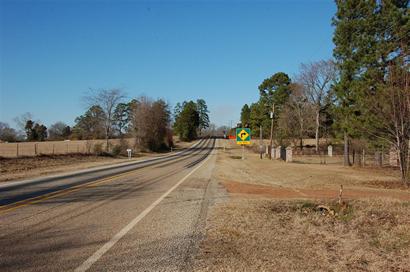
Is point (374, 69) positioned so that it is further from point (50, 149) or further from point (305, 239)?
point (50, 149)

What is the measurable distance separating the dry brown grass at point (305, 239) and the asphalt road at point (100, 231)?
0.48 metres

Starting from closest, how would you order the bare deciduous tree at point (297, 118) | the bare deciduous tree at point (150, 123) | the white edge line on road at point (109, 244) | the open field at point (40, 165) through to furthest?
the white edge line on road at point (109, 244) < the open field at point (40, 165) < the bare deciduous tree at point (297, 118) < the bare deciduous tree at point (150, 123)

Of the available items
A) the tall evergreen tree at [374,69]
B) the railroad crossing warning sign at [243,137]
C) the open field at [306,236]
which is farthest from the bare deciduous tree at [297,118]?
the open field at [306,236]

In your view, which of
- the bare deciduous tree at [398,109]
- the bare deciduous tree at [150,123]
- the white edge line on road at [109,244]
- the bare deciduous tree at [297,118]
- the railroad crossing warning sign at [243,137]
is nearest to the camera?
the white edge line on road at [109,244]

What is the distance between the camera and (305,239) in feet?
18.9

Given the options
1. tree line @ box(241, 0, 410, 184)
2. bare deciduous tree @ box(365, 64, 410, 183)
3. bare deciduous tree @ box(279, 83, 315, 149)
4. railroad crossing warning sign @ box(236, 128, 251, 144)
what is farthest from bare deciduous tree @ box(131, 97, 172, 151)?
bare deciduous tree @ box(365, 64, 410, 183)

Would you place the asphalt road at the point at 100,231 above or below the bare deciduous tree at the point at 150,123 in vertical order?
below

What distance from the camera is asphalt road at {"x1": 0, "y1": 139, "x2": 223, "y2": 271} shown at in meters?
4.55

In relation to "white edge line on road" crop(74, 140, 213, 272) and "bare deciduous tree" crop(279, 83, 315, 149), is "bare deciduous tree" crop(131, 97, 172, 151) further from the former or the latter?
"white edge line on road" crop(74, 140, 213, 272)

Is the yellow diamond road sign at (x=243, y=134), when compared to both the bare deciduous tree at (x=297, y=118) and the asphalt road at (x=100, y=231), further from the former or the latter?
the bare deciduous tree at (x=297, y=118)

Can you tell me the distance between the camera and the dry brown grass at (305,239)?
454 centimetres

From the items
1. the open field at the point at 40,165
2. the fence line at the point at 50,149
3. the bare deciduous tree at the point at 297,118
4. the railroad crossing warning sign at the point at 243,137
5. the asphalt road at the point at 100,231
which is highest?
the bare deciduous tree at the point at 297,118

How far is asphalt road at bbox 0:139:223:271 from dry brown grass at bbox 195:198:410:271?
0.48m

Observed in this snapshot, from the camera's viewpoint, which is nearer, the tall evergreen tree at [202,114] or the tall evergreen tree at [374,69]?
the tall evergreen tree at [374,69]
